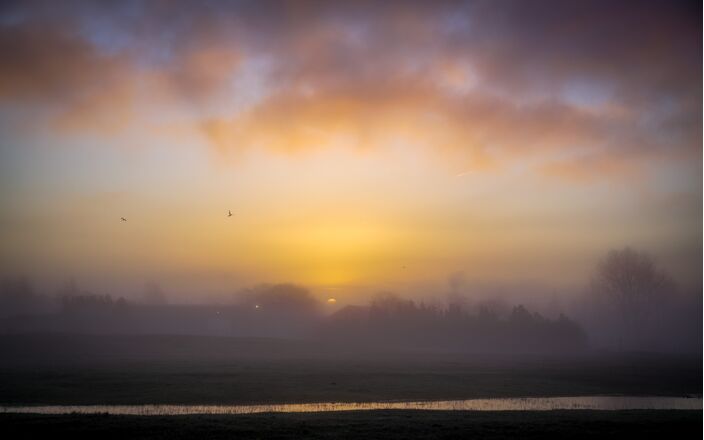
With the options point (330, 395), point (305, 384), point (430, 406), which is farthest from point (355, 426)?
point (305, 384)

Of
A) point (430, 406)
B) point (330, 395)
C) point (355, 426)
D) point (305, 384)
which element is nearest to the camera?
point (355, 426)

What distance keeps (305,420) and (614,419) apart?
83.3ft

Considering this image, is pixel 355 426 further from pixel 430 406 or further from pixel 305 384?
pixel 305 384

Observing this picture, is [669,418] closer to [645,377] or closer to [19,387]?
[645,377]

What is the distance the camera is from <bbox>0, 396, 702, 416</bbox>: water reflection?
50.4 m

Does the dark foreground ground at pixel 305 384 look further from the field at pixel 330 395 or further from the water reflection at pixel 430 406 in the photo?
the water reflection at pixel 430 406

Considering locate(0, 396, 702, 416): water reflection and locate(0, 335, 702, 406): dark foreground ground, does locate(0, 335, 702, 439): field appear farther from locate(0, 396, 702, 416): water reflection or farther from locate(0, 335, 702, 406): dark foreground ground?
locate(0, 396, 702, 416): water reflection

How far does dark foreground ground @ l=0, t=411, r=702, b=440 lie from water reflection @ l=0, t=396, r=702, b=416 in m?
9.14

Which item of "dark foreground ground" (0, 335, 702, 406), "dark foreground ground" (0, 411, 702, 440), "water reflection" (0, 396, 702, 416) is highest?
"dark foreground ground" (0, 411, 702, 440)

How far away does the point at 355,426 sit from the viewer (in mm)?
A: 36688

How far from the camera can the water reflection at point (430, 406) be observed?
5041 cm

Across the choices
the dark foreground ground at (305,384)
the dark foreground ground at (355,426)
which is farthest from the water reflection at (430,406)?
the dark foreground ground at (355,426)

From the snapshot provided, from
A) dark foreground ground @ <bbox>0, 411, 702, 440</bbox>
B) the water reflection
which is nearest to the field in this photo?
dark foreground ground @ <bbox>0, 411, 702, 440</bbox>

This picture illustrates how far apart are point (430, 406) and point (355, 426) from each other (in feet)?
69.3
